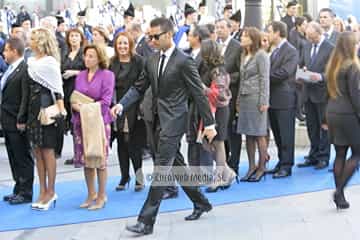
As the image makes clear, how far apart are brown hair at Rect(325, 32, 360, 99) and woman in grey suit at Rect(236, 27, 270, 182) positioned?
1297 mm

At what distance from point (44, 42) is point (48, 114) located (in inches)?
29.1

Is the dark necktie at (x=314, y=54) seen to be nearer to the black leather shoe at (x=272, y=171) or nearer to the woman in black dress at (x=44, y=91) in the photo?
the black leather shoe at (x=272, y=171)

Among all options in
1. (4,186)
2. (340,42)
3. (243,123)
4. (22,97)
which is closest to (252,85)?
(243,123)

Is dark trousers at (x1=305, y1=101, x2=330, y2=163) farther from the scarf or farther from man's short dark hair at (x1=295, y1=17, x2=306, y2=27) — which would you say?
the scarf

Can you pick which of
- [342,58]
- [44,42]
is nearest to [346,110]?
[342,58]

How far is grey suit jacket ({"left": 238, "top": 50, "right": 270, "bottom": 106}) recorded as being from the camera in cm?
855

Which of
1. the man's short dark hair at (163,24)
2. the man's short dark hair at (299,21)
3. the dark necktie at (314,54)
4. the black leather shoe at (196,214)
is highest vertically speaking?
the man's short dark hair at (163,24)

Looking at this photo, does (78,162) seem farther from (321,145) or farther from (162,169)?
(321,145)

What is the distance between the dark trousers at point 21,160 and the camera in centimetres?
807

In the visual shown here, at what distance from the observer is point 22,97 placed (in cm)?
772

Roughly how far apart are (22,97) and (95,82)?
0.77m

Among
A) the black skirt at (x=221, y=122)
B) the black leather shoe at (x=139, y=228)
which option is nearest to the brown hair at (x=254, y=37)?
the black skirt at (x=221, y=122)

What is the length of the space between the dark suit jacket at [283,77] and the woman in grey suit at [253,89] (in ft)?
1.25

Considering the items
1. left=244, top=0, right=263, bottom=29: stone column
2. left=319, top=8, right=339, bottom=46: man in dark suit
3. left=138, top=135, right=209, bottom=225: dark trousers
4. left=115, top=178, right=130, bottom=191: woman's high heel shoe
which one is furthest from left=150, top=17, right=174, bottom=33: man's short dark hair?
left=244, top=0, right=263, bottom=29: stone column
